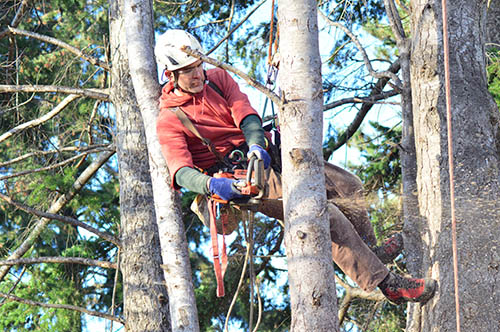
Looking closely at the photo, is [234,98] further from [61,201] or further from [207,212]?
[61,201]

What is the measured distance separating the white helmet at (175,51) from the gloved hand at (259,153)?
0.70m

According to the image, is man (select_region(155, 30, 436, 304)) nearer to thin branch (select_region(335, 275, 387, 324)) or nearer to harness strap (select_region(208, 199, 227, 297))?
harness strap (select_region(208, 199, 227, 297))

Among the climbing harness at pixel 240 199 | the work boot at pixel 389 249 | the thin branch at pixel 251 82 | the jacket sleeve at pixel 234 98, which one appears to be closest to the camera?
the thin branch at pixel 251 82

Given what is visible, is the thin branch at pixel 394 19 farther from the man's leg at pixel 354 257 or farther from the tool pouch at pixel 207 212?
the tool pouch at pixel 207 212

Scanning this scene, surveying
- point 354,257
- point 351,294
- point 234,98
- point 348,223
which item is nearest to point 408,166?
point 348,223

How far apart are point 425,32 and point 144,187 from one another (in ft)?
8.54

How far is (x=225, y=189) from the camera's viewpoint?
409 centimetres

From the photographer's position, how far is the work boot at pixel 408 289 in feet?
13.1

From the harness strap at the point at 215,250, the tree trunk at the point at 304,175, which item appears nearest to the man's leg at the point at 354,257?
the harness strap at the point at 215,250

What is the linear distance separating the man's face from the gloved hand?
1.98 feet

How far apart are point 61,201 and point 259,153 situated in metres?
3.81


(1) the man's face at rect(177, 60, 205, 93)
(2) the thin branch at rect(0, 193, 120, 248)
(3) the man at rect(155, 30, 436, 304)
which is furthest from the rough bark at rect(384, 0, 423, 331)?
(2) the thin branch at rect(0, 193, 120, 248)

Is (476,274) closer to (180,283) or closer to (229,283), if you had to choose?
(180,283)

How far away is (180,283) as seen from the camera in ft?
14.5
